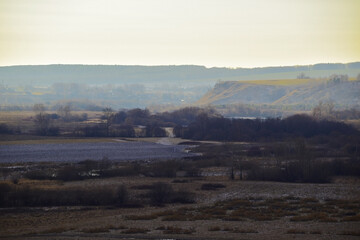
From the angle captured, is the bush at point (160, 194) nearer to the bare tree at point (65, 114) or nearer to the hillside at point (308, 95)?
the bare tree at point (65, 114)

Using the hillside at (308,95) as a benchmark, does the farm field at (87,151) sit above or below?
below

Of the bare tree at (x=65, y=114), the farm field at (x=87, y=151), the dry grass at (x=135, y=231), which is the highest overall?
the bare tree at (x=65, y=114)

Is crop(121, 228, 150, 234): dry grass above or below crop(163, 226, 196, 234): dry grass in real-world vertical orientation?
below

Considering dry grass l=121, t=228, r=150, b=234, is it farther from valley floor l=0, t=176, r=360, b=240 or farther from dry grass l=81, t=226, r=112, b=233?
dry grass l=81, t=226, r=112, b=233

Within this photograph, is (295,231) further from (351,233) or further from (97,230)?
(97,230)

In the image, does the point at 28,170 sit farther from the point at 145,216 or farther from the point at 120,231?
the point at 120,231

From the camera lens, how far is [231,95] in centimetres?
19988

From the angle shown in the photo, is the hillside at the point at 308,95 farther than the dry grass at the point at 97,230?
Yes

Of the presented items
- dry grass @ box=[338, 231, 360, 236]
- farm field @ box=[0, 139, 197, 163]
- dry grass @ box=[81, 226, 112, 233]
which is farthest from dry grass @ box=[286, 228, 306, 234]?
farm field @ box=[0, 139, 197, 163]

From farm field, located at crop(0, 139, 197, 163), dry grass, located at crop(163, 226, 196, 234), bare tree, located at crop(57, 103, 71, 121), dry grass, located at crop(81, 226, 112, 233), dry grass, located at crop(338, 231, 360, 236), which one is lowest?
farm field, located at crop(0, 139, 197, 163)

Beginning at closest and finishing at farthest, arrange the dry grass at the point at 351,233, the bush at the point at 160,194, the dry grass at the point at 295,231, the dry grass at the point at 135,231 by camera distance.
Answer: the dry grass at the point at 351,233 < the dry grass at the point at 295,231 < the dry grass at the point at 135,231 < the bush at the point at 160,194

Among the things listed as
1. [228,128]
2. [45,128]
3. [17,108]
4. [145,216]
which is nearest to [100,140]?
[45,128]

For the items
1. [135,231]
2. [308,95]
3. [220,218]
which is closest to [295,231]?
[220,218]

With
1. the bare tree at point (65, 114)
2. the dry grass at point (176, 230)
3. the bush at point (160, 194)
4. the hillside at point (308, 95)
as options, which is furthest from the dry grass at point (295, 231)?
the hillside at point (308, 95)
